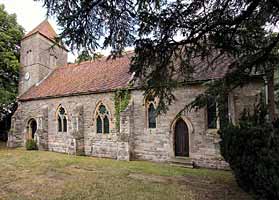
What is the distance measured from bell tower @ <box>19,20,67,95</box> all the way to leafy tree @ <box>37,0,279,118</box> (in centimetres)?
1696

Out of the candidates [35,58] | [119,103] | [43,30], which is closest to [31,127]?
[35,58]

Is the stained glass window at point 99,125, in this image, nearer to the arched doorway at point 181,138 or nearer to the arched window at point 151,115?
the arched window at point 151,115

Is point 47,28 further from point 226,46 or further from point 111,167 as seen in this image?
point 226,46

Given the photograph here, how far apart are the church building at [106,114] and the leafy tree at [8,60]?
1112 mm

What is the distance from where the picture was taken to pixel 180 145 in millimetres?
12688

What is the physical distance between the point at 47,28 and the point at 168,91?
66.7ft

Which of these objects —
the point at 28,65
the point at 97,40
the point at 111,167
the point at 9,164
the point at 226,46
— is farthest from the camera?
the point at 28,65

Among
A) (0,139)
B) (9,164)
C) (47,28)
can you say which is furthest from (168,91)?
(0,139)

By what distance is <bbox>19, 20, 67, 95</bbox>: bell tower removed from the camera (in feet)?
69.8

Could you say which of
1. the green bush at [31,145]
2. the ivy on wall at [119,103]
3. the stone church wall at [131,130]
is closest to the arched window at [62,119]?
the stone church wall at [131,130]

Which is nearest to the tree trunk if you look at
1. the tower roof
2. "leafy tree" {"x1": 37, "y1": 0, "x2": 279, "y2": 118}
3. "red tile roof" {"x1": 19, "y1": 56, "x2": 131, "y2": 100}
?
"leafy tree" {"x1": 37, "y1": 0, "x2": 279, "y2": 118}

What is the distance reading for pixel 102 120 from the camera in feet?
50.9

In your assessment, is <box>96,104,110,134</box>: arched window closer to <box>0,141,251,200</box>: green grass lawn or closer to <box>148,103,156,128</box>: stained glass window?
<box>148,103,156,128</box>: stained glass window

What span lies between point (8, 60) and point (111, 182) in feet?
55.5
